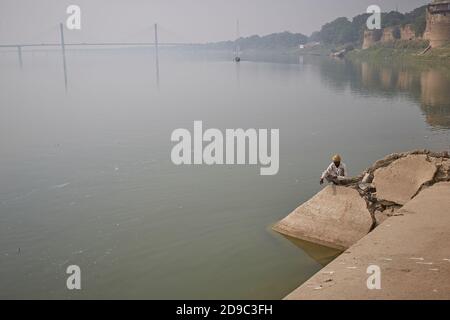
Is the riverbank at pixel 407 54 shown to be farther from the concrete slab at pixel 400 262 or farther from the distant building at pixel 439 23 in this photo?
the concrete slab at pixel 400 262

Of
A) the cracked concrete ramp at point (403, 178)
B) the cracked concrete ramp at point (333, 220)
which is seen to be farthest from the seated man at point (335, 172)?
the cracked concrete ramp at point (403, 178)

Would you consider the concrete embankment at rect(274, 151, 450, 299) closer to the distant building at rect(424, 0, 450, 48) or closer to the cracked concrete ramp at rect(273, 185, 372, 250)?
the cracked concrete ramp at rect(273, 185, 372, 250)

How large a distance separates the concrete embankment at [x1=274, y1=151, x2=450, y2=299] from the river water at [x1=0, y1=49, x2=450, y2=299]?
70 centimetres

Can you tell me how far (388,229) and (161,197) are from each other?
6925 millimetres

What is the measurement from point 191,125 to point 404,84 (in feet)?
91.8

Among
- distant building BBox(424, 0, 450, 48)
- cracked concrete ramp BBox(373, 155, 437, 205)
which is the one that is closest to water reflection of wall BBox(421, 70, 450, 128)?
cracked concrete ramp BBox(373, 155, 437, 205)

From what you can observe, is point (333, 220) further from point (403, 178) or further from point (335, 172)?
point (403, 178)

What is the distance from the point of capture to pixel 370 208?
34.4 feet

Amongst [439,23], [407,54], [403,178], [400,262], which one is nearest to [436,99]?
[403,178]

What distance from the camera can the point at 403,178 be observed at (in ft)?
36.8

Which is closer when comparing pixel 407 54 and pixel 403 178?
pixel 403 178
